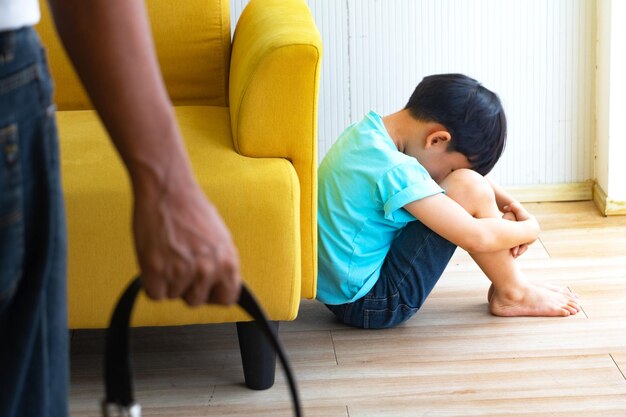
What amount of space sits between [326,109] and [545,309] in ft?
3.18

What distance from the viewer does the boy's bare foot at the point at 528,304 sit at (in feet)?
6.64

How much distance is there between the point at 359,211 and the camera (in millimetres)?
1921

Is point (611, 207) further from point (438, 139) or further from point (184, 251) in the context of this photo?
point (184, 251)

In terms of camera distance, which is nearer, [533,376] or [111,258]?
[111,258]

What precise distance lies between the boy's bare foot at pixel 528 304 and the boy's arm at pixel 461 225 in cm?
13

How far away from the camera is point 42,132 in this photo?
666 millimetres

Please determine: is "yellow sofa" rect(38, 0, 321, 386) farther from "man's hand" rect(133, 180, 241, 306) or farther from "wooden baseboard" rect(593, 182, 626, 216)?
"wooden baseboard" rect(593, 182, 626, 216)

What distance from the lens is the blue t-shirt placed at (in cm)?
187

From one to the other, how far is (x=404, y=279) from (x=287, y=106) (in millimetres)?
485

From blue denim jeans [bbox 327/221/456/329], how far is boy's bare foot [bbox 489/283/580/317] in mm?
169

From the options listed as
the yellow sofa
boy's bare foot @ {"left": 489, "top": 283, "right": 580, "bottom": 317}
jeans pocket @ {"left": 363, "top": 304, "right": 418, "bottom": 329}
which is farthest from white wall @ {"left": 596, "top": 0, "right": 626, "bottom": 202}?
the yellow sofa

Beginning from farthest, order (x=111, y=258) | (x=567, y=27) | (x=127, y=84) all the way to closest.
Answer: (x=567, y=27)
(x=111, y=258)
(x=127, y=84)

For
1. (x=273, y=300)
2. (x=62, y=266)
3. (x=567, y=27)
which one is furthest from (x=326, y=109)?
(x=62, y=266)

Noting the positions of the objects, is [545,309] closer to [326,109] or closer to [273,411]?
[273,411]
